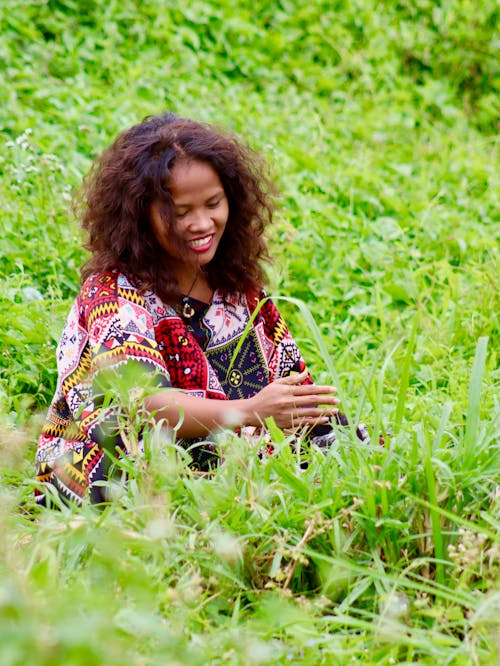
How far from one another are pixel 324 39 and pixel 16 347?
143 inches

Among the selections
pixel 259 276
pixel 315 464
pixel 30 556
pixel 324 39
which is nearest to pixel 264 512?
pixel 315 464

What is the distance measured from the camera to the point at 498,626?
1.78m

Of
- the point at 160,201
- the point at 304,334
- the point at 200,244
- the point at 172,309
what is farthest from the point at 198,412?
the point at 304,334

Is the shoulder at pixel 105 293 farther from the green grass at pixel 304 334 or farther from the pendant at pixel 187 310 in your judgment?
the green grass at pixel 304 334

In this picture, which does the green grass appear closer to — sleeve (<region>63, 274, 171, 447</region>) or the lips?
sleeve (<region>63, 274, 171, 447</region>)

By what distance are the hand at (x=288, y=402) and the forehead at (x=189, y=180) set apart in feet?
1.84

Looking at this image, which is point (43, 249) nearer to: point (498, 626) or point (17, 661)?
point (498, 626)

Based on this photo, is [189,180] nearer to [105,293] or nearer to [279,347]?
[105,293]

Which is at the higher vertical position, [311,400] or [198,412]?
[311,400]

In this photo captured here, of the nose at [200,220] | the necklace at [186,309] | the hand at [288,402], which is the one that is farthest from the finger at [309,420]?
the nose at [200,220]

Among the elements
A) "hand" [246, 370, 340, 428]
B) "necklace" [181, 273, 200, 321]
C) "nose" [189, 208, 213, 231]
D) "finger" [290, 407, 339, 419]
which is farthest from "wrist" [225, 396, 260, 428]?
"nose" [189, 208, 213, 231]

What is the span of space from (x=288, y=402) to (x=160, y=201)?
0.64 m

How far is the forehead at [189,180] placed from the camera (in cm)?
266

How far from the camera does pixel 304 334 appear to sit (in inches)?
150
